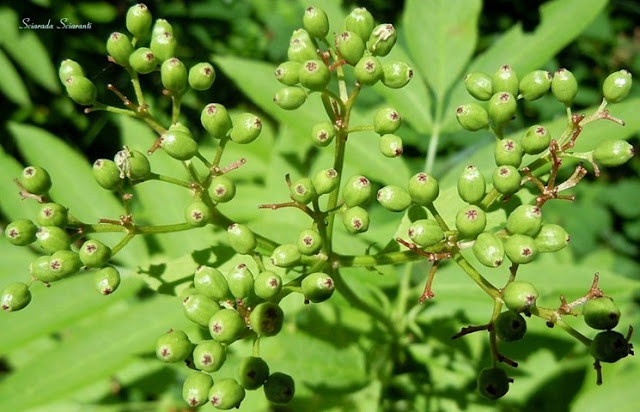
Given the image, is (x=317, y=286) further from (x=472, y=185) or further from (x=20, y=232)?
(x=20, y=232)

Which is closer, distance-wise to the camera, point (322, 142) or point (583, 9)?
point (322, 142)

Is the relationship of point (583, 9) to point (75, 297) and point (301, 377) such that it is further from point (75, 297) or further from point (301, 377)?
point (75, 297)

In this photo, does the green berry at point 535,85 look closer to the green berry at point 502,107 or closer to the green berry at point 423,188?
the green berry at point 502,107

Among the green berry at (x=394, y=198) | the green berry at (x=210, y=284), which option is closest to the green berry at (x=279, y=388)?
the green berry at (x=210, y=284)

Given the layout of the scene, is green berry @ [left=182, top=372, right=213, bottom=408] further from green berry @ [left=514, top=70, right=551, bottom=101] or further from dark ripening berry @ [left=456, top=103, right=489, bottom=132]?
green berry @ [left=514, top=70, right=551, bottom=101]

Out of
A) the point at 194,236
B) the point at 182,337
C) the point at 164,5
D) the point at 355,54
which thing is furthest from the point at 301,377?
the point at 164,5

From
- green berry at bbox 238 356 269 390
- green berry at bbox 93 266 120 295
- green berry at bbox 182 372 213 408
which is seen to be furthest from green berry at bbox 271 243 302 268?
green berry at bbox 93 266 120 295
